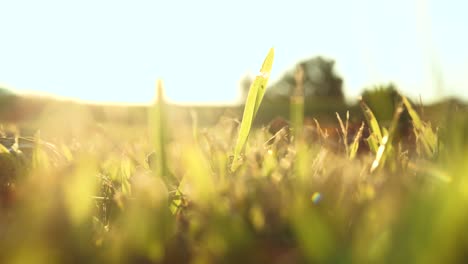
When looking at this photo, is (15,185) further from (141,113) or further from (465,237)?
(141,113)

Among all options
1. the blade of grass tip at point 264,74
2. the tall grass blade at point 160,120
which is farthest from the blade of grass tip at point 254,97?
the tall grass blade at point 160,120

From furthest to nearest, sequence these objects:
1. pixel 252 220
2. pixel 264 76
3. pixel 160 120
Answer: pixel 264 76, pixel 160 120, pixel 252 220

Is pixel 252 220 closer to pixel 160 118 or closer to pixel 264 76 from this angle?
pixel 160 118

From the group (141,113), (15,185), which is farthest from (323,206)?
(141,113)

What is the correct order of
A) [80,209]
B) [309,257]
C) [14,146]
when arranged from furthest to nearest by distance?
[14,146] < [80,209] < [309,257]

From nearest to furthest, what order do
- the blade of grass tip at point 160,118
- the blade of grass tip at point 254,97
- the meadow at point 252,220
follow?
the meadow at point 252,220 → the blade of grass tip at point 160,118 → the blade of grass tip at point 254,97

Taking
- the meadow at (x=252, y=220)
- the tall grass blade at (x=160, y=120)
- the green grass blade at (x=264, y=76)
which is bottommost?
the meadow at (x=252, y=220)

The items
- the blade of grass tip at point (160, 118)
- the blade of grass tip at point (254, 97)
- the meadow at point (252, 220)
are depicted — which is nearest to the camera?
the meadow at point (252, 220)

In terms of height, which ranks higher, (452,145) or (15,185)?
(452,145)

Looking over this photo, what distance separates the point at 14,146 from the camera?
1.35 meters

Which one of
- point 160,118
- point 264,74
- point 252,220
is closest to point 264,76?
point 264,74

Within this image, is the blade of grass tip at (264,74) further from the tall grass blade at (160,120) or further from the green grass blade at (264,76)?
the tall grass blade at (160,120)

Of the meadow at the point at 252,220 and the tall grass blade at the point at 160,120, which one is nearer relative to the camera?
the meadow at the point at 252,220

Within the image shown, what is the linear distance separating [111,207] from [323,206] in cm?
57
